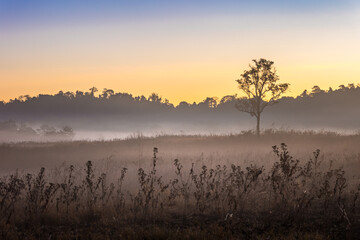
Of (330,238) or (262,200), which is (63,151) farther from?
(330,238)

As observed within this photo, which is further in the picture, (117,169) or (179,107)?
(179,107)

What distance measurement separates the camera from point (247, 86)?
29.7 m

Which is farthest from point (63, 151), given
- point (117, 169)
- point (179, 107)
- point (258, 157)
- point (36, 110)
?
point (36, 110)

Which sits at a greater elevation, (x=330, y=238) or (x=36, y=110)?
(x=36, y=110)

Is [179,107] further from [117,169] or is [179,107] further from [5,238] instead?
[5,238]

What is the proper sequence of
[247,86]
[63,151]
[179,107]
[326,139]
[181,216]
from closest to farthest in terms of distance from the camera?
[181,216], [326,139], [63,151], [247,86], [179,107]

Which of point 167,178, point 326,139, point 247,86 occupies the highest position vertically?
point 247,86

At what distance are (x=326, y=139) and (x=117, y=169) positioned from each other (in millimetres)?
15411

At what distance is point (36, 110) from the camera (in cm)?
16700

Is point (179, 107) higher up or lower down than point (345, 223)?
higher up

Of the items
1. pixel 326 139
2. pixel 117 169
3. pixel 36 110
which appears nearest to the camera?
pixel 117 169

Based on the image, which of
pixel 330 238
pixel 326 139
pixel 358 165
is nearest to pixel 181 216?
pixel 330 238

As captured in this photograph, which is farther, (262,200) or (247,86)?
(247,86)

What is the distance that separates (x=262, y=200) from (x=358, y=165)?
8076mm
